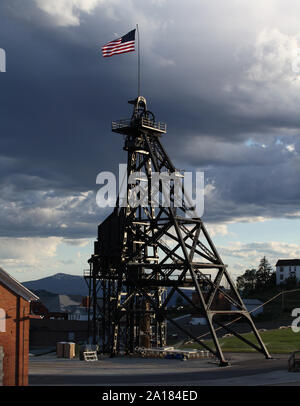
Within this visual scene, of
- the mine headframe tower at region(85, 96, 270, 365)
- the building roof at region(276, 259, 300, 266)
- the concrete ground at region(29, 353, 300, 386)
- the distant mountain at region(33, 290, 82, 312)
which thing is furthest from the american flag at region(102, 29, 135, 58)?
the building roof at region(276, 259, 300, 266)

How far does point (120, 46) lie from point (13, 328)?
29205mm

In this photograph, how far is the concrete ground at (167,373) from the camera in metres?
33.3

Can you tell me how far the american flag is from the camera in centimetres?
5141

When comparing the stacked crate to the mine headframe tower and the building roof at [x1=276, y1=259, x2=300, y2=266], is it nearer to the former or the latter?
the mine headframe tower

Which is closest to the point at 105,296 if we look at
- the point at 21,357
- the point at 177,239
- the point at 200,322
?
the point at 177,239

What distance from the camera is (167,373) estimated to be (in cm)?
3853

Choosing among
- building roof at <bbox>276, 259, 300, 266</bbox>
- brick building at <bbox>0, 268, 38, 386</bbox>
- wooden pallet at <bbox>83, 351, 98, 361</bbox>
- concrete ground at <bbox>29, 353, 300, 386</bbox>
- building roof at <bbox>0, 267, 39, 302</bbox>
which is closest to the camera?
building roof at <bbox>0, 267, 39, 302</bbox>

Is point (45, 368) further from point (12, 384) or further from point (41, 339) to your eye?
point (41, 339)

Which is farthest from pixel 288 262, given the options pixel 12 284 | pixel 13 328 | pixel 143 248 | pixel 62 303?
pixel 12 284

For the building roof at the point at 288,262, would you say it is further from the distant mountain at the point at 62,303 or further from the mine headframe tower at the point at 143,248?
the mine headframe tower at the point at 143,248

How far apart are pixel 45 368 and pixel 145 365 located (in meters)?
7.58

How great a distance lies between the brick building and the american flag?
26945 mm

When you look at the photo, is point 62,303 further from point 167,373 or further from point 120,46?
point 167,373

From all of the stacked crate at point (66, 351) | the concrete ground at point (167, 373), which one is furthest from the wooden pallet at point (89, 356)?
the stacked crate at point (66, 351)
